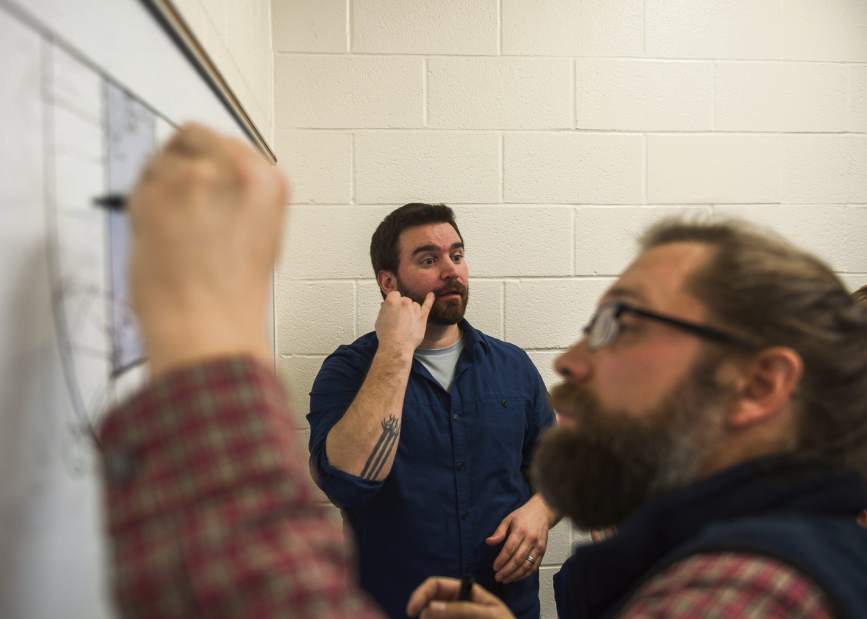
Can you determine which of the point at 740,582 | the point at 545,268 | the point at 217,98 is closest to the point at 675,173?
the point at 545,268

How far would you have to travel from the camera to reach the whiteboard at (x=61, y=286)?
1.23 ft

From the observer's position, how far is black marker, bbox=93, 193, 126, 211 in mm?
478

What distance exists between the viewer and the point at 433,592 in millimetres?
996

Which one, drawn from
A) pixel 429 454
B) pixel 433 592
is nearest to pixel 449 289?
pixel 429 454

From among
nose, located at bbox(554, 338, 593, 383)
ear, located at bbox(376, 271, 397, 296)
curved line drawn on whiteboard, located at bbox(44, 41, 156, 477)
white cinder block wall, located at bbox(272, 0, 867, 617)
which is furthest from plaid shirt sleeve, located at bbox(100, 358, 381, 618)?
white cinder block wall, located at bbox(272, 0, 867, 617)

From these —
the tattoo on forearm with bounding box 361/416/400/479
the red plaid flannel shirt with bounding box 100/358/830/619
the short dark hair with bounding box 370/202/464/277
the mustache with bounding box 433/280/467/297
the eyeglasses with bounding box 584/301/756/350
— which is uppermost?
the short dark hair with bounding box 370/202/464/277

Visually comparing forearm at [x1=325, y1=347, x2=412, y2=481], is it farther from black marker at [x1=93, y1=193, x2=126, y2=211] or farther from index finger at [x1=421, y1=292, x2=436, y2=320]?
black marker at [x1=93, y1=193, x2=126, y2=211]

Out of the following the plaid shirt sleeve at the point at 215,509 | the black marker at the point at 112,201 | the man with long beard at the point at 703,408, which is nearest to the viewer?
the plaid shirt sleeve at the point at 215,509

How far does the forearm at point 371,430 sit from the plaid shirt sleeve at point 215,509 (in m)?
1.01

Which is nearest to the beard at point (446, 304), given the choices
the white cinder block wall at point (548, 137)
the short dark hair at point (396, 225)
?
the short dark hair at point (396, 225)

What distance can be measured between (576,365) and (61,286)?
2.10 ft

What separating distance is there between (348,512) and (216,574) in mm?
1296

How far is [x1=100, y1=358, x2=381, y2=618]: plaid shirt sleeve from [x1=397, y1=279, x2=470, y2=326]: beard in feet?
4.27

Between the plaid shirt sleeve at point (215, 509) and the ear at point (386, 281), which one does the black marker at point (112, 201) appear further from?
the ear at point (386, 281)
